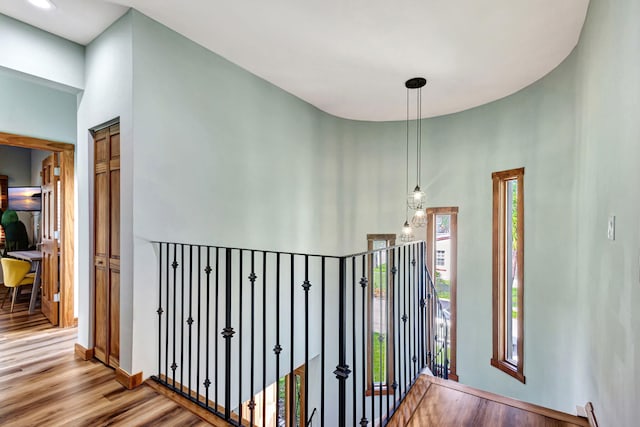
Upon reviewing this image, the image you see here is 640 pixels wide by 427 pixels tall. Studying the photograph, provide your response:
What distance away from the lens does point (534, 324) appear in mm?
3855

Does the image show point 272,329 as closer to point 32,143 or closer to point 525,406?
point 525,406

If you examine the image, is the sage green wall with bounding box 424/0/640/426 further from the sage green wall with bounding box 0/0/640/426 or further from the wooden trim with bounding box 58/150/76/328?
the wooden trim with bounding box 58/150/76/328

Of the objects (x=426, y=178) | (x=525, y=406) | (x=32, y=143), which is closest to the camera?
(x=525, y=406)

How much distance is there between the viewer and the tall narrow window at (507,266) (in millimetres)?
4105

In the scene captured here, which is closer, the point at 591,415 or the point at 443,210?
the point at 591,415

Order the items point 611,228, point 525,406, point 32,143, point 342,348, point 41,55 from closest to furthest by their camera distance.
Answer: point 342,348
point 611,228
point 525,406
point 41,55
point 32,143

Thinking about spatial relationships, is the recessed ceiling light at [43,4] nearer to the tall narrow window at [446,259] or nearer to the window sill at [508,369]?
the tall narrow window at [446,259]

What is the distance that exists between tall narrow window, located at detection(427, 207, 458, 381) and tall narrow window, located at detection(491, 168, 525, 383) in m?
0.61

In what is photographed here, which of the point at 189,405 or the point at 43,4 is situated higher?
the point at 43,4

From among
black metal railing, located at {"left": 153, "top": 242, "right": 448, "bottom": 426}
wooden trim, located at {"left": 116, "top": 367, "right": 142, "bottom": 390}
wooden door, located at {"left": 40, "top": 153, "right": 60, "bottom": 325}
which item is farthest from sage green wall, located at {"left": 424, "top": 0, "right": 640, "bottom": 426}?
wooden door, located at {"left": 40, "top": 153, "right": 60, "bottom": 325}

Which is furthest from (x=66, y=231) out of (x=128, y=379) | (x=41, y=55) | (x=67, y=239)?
(x=128, y=379)

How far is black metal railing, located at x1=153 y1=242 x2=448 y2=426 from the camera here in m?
1.98

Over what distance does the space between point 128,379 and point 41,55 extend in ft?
8.96

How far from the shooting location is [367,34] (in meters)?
2.86
